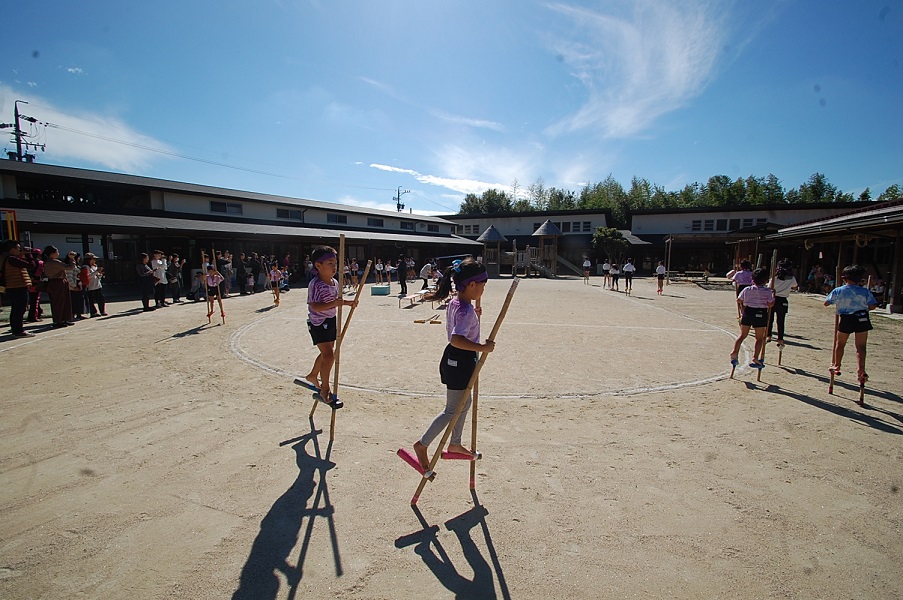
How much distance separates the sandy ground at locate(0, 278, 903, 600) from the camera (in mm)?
2555

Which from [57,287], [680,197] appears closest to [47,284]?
[57,287]

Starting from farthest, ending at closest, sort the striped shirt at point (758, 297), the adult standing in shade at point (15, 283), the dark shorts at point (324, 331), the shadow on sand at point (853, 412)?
the adult standing in shade at point (15, 283) → the striped shirt at point (758, 297) → the dark shorts at point (324, 331) → the shadow on sand at point (853, 412)

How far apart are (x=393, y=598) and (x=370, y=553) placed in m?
0.42

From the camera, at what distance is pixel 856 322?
5734 mm

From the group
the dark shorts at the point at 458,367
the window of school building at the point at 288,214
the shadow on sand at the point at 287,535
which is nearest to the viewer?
the shadow on sand at the point at 287,535

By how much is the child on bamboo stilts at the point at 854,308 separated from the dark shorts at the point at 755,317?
0.81m

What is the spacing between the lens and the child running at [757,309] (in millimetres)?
6504

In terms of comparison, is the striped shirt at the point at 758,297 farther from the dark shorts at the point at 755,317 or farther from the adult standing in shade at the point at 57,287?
the adult standing in shade at the point at 57,287

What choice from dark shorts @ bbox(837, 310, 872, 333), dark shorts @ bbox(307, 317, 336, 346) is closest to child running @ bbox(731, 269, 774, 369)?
dark shorts @ bbox(837, 310, 872, 333)

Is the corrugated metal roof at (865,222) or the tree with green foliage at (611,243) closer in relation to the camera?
the corrugated metal roof at (865,222)

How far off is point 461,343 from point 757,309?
19.7ft

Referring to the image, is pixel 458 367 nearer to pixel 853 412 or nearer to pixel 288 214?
pixel 853 412

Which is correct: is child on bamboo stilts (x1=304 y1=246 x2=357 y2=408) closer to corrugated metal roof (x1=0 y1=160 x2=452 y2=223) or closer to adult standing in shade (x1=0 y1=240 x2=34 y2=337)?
adult standing in shade (x1=0 y1=240 x2=34 y2=337)

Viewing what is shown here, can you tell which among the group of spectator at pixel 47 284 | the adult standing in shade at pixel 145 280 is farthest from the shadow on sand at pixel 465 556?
the adult standing in shade at pixel 145 280
